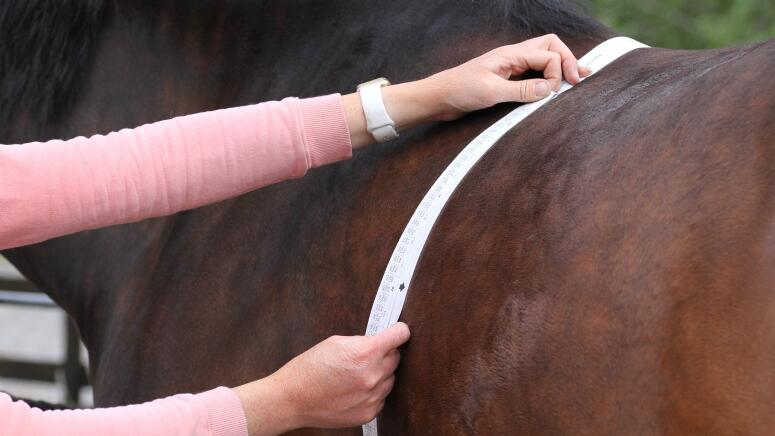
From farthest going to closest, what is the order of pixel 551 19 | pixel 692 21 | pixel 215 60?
pixel 692 21, pixel 215 60, pixel 551 19

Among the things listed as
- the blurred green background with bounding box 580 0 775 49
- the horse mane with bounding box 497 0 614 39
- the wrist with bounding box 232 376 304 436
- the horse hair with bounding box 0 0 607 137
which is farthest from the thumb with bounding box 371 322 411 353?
the blurred green background with bounding box 580 0 775 49

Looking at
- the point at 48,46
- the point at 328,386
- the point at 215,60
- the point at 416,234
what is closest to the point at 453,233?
the point at 416,234

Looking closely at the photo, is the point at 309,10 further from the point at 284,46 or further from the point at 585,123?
the point at 585,123

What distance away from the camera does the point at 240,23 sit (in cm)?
164

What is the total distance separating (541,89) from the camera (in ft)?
3.90

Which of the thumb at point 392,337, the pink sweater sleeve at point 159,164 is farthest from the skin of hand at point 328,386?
the pink sweater sleeve at point 159,164

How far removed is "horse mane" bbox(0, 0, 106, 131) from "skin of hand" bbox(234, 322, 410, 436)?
3.15ft

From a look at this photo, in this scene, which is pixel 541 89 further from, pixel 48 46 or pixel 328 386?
pixel 48 46

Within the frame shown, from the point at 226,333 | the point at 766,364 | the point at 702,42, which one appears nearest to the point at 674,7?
the point at 702,42

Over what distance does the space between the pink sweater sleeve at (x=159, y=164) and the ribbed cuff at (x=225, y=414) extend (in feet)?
0.83

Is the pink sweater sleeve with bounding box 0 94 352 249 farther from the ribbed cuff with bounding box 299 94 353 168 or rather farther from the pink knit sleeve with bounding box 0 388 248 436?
the pink knit sleeve with bounding box 0 388 248 436

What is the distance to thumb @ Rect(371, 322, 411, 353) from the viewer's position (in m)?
1.05

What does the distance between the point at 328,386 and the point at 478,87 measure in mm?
406

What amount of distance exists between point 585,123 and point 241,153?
1.35ft
